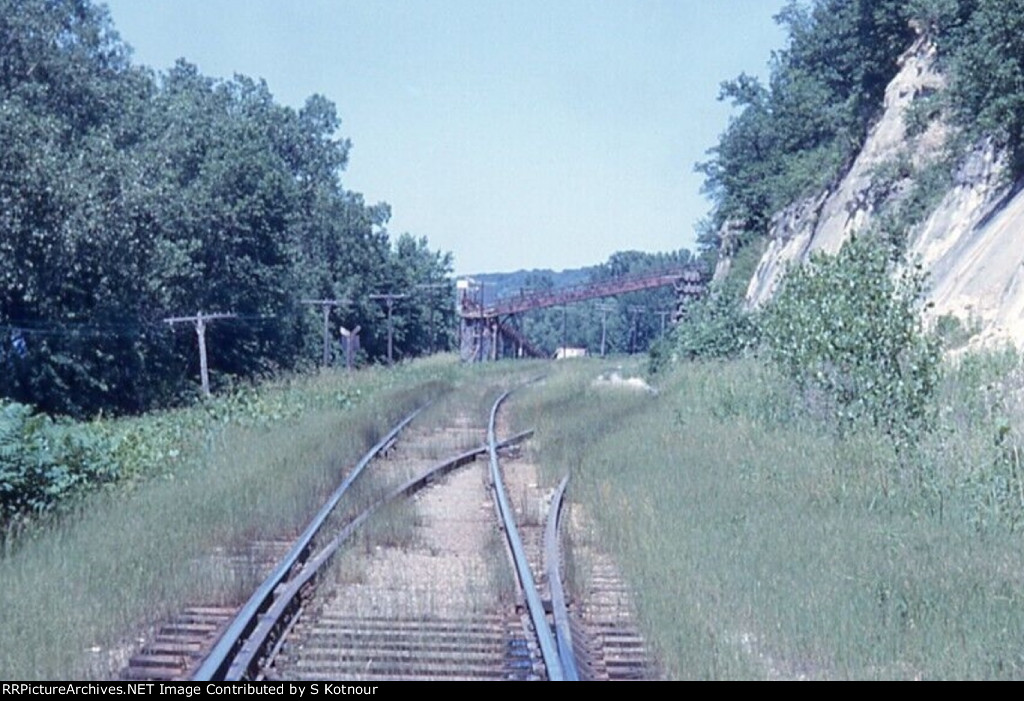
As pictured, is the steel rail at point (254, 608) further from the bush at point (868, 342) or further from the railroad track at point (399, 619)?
the bush at point (868, 342)

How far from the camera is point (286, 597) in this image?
8.68 meters

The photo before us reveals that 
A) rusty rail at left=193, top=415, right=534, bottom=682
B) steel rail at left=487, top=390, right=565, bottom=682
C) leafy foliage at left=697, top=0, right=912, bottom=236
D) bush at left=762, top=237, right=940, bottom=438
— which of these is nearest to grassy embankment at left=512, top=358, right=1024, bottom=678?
bush at left=762, top=237, right=940, bottom=438

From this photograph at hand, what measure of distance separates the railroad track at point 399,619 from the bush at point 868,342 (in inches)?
185

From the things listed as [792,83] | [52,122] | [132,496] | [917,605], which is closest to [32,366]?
[52,122]

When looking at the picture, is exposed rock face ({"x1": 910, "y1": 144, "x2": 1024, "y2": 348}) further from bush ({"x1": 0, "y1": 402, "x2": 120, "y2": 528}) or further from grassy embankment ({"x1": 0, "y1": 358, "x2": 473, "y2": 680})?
bush ({"x1": 0, "y1": 402, "x2": 120, "y2": 528})

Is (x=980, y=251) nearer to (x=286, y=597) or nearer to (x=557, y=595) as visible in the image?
(x=557, y=595)

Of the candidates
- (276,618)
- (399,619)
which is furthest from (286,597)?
(399,619)

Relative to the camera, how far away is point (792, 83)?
52.2 metres

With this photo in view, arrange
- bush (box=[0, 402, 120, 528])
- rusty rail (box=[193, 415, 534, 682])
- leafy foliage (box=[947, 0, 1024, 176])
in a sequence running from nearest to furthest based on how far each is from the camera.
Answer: rusty rail (box=[193, 415, 534, 682]) < bush (box=[0, 402, 120, 528]) < leafy foliage (box=[947, 0, 1024, 176])

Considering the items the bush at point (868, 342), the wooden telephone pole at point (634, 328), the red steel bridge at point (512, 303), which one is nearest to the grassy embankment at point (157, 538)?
the bush at point (868, 342)

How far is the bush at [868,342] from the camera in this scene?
1427 cm

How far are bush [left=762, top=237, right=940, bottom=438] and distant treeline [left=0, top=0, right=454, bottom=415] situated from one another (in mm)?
17286

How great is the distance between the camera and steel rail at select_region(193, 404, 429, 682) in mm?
6918

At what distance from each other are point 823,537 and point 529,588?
2.92 meters
